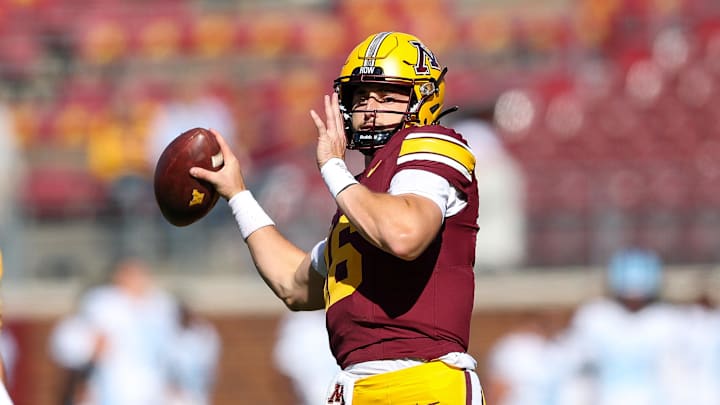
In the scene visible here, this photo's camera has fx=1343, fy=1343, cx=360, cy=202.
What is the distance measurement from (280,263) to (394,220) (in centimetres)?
102

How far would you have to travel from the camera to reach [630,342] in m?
9.16

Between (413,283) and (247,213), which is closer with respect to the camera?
(413,283)

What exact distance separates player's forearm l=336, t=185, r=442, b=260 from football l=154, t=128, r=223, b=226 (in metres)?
0.87

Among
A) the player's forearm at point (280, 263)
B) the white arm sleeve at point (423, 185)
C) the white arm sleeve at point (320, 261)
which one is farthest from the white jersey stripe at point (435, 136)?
the player's forearm at point (280, 263)

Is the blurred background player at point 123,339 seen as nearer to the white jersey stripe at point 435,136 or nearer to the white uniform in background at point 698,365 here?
the white uniform in background at point 698,365

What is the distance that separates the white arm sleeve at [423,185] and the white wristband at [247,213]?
2.65ft

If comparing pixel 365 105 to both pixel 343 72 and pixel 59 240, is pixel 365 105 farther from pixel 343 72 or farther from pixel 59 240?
pixel 59 240

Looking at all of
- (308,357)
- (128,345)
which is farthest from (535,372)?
(128,345)

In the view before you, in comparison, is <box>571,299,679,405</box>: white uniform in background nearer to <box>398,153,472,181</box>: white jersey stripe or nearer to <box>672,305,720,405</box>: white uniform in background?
<box>672,305,720,405</box>: white uniform in background

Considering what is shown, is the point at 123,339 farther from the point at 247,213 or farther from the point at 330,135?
the point at 330,135

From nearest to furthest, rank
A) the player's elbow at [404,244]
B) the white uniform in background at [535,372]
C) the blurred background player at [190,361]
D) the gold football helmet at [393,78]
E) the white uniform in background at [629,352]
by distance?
the player's elbow at [404,244]
the gold football helmet at [393,78]
the white uniform in background at [629,352]
the white uniform in background at [535,372]
the blurred background player at [190,361]

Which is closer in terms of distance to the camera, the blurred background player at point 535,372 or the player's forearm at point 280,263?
the player's forearm at point 280,263

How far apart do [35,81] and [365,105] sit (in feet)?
32.4

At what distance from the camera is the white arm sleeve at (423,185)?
3754 millimetres
